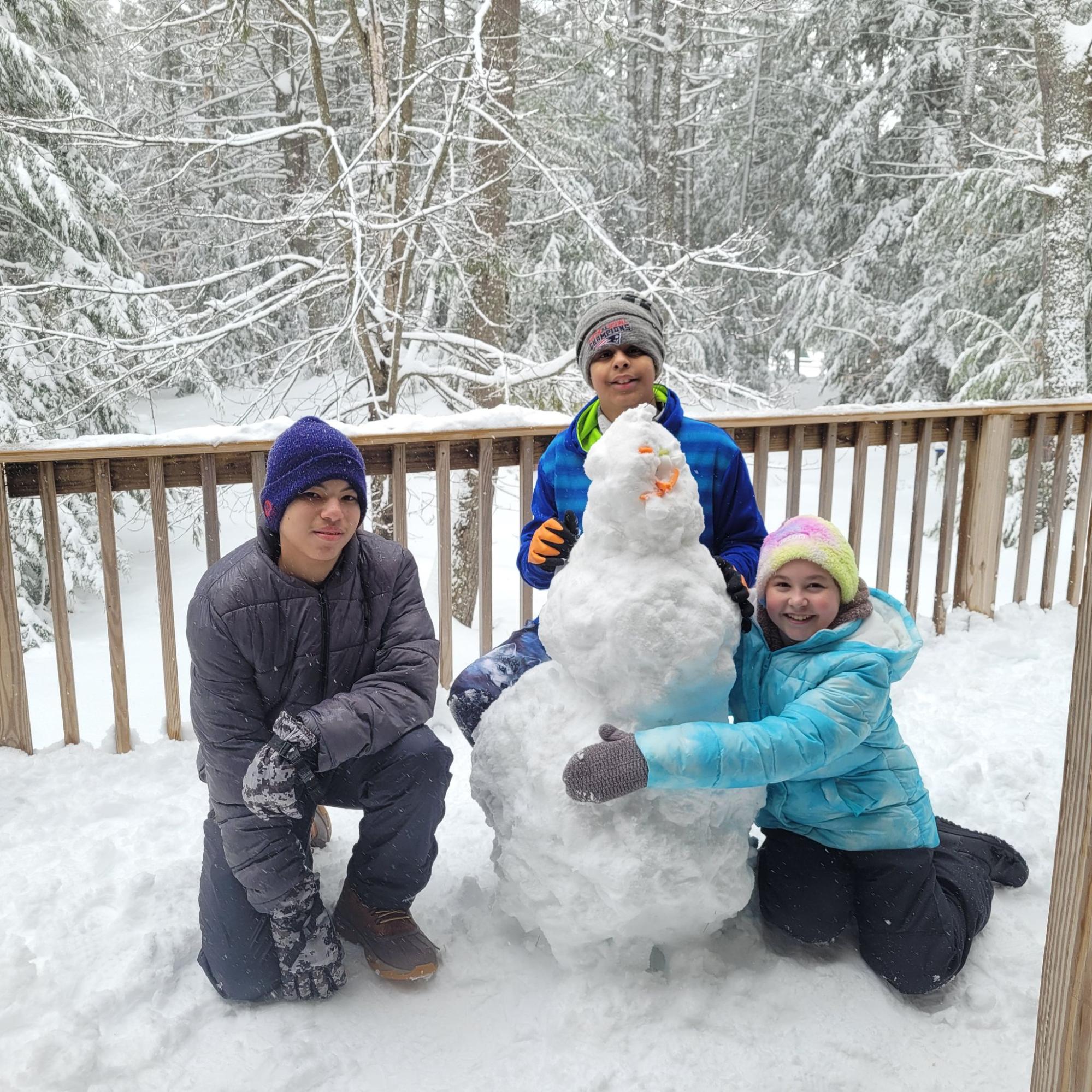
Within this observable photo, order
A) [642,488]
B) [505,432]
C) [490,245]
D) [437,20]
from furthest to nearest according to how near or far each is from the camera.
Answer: [437,20] → [490,245] → [505,432] → [642,488]

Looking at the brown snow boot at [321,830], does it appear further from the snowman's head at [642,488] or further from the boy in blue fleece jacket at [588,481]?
the snowman's head at [642,488]

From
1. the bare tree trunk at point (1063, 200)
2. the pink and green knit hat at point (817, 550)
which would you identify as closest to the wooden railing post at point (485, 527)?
the pink and green knit hat at point (817, 550)

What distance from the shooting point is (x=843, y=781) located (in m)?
2.10

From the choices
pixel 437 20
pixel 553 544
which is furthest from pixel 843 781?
pixel 437 20

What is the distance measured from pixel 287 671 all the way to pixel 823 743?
4.09ft

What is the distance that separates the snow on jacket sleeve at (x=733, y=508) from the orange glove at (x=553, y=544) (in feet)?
1.44

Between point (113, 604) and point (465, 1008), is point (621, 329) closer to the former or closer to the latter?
point (465, 1008)

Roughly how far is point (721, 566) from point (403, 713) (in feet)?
2.73

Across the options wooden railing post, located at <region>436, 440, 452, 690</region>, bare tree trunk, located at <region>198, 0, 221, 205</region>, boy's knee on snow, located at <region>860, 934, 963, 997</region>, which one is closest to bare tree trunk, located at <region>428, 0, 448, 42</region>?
bare tree trunk, located at <region>198, 0, 221, 205</region>

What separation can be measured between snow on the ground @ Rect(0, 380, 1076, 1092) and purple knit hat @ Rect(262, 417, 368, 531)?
1110mm

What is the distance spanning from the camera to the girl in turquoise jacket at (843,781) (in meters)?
1.94

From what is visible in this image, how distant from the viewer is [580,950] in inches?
79.3

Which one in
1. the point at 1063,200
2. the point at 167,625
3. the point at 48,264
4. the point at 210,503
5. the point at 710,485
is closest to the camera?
the point at 710,485

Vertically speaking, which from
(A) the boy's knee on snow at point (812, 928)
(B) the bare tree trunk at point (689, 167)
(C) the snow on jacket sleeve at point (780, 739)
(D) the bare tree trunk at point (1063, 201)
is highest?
(B) the bare tree trunk at point (689, 167)
